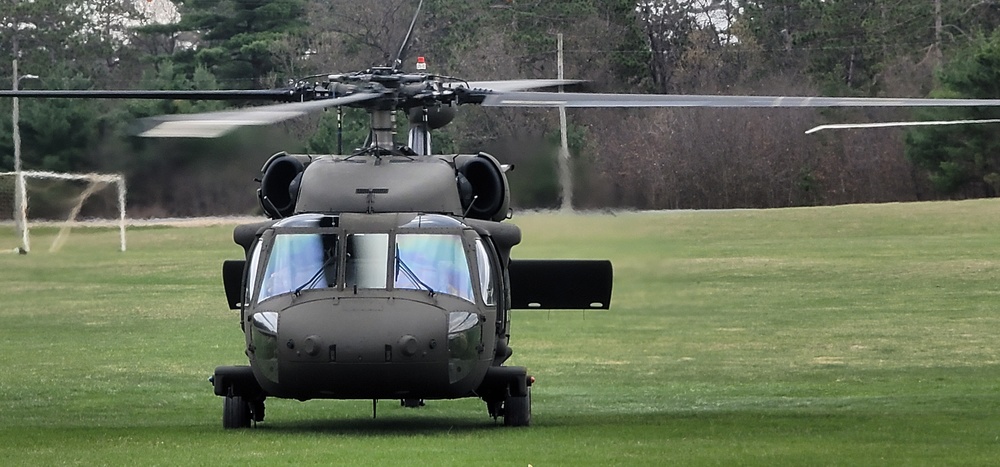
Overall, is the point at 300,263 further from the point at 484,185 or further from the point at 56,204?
the point at 56,204

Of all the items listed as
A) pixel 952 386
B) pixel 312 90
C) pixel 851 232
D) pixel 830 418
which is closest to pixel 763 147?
pixel 851 232

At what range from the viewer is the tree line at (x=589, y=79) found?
20000 millimetres

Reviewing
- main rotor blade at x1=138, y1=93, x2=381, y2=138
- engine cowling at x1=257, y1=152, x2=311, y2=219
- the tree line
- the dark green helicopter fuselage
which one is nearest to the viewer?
main rotor blade at x1=138, y1=93, x2=381, y2=138

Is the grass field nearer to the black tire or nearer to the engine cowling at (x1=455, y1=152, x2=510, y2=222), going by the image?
the black tire

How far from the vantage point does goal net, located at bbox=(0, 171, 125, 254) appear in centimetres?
2264

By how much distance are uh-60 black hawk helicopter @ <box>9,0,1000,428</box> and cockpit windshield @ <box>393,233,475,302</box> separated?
11 mm

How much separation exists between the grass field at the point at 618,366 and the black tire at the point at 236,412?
21cm

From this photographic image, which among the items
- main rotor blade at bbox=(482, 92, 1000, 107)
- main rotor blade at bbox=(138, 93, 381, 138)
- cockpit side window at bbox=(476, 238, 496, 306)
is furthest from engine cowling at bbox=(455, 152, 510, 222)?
main rotor blade at bbox=(138, 93, 381, 138)

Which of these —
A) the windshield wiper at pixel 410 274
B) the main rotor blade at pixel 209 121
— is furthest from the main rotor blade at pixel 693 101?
the main rotor blade at pixel 209 121

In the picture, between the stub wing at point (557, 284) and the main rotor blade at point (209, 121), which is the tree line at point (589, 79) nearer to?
the stub wing at point (557, 284)

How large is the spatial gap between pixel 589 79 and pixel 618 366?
18.6 meters

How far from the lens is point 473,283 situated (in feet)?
48.6

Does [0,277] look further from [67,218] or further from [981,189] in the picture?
[981,189]

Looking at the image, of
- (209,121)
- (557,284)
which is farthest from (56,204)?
(209,121)
